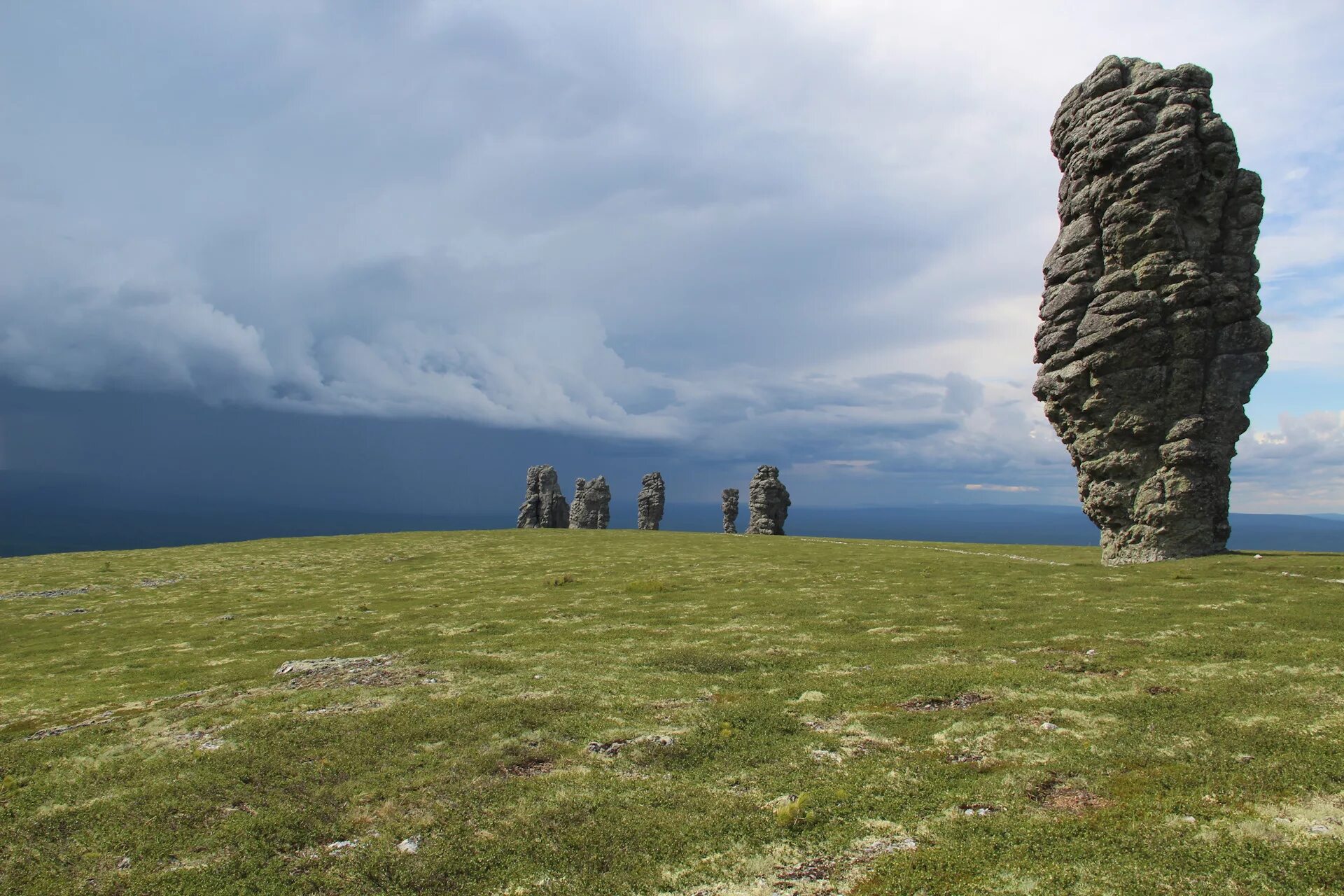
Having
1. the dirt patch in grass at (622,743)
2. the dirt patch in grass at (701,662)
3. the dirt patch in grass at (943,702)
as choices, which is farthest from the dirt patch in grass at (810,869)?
the dirt patch in grass at (701,662)

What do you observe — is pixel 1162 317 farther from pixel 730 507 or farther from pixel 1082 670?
pixel 730 507

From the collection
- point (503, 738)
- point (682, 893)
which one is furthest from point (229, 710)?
point (682, 893)

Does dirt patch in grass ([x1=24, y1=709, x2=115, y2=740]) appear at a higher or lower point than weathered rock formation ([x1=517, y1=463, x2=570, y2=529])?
lower

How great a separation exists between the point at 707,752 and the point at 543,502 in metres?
98.2

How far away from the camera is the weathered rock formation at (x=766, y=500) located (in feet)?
320

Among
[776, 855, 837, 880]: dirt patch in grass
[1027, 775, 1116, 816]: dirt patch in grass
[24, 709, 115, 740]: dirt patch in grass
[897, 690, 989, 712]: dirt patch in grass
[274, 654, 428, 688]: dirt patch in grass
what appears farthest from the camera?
[274, 654, 428, 688]: dirt patch in grass

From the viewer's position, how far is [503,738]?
43.8ft

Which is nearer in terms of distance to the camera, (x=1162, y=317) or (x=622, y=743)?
(x=622, y=743)

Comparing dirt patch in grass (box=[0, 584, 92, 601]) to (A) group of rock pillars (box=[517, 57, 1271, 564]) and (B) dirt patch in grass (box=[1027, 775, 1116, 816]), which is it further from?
(A) group of rock pillars (box=[517, 57, 1271, 564])

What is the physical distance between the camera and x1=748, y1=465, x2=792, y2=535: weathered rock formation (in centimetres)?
9756

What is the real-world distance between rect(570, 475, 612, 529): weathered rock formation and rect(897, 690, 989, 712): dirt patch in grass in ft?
320

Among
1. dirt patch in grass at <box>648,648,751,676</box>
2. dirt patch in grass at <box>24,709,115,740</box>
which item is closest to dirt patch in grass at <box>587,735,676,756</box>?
dirt patch in grass at <box>648,648,751,676</box>

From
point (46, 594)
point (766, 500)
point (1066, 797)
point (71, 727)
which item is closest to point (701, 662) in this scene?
point (1066, 797)

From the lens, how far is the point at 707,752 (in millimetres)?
12516
